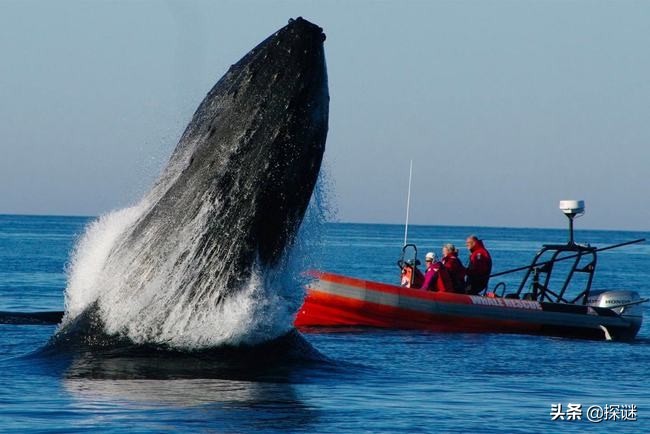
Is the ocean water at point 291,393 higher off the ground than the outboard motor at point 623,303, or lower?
lower

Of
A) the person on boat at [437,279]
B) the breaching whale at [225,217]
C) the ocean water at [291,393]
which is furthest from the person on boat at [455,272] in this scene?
the breaching whale at [225,217]

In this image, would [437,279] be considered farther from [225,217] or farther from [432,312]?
[225,217]

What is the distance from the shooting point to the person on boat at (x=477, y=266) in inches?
805

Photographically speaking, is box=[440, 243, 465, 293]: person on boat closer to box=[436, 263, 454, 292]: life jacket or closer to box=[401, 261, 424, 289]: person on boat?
box=[436, 263, 454, 292]: life jacket

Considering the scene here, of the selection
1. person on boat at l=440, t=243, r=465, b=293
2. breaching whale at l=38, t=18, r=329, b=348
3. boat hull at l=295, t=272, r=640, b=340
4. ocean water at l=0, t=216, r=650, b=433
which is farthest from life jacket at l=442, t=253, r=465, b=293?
breaching whale at l=38, t=18, r=329, b=348

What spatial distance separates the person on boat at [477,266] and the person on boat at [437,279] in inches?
16.2

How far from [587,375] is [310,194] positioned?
216 inches

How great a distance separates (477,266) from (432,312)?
1.46 meters

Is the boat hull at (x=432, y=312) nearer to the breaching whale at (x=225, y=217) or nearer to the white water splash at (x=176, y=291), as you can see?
the white water splash at (x=176, y=291)

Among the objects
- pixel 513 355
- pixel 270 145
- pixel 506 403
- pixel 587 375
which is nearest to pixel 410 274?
pixel 513 355

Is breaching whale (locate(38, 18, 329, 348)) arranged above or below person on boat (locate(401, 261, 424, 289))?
above

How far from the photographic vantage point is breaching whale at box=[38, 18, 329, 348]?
8.90m

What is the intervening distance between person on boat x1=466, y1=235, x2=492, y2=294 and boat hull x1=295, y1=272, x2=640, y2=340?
690 millimetres

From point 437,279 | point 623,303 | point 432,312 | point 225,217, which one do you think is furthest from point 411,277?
point 225,217
